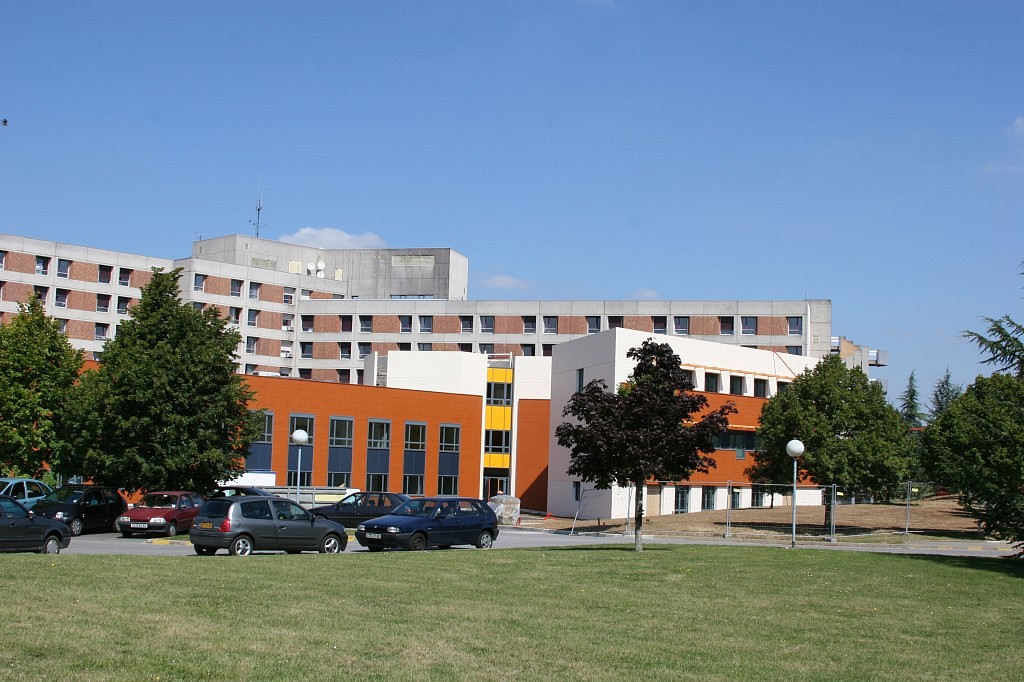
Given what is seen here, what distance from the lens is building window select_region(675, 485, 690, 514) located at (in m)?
59.1

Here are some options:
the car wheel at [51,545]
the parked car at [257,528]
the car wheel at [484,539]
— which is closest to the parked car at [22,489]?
the parked car at [257,528]

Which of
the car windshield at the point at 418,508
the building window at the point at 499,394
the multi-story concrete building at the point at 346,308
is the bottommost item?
the car windshield at the point at 418,508

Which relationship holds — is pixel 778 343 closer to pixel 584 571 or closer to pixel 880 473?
pixel 880 473

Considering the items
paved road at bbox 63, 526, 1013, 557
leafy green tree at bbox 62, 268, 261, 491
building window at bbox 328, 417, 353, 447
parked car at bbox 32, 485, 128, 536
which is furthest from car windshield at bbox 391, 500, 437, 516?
building window at bbox 328, 417, 353, 447

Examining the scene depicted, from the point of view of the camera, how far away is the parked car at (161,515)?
3244 centimetres

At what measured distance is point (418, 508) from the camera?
28625 millimetres

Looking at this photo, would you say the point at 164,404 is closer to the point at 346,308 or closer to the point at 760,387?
the point at 760,387

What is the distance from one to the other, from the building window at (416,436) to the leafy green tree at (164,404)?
25561mm

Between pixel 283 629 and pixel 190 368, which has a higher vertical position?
pixel 190 368

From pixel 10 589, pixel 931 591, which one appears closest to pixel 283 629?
pixel 10 589

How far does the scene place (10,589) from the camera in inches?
508

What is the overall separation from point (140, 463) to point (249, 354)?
2233 inches

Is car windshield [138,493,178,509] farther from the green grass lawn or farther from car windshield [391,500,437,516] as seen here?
the green grass lawn

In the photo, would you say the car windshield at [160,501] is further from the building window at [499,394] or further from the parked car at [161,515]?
the building window at [499,394]
